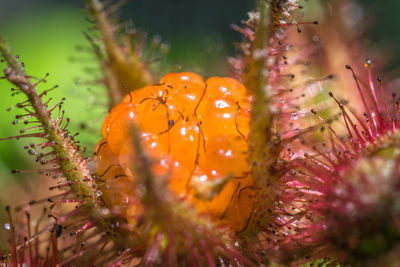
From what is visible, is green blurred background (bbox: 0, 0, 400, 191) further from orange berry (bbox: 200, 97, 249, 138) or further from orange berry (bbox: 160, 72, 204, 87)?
orange berry (bbox: 200, 97, 249, 138)

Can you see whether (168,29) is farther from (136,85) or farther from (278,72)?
(278,72)

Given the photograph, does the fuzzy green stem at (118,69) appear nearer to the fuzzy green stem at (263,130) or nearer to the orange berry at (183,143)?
the orange berry at (183,143)

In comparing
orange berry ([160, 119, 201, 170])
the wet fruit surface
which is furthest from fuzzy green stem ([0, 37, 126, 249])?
orange berry ([160, 119, 201, 170])

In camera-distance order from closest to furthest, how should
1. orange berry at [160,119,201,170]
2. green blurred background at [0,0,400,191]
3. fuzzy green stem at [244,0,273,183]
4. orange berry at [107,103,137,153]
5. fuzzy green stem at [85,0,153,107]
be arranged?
fuzzy green stem at [244,0,273,183] < orange berry at [160,119,201,170] < orange berry at [107,103,137,153] < fuzzy green stem at [85,0,153,107] < green blurred background at [0,0,400,191]

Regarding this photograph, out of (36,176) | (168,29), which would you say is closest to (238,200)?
(36,176)

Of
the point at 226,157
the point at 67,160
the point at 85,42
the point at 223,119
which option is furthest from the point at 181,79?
the point at 85,42

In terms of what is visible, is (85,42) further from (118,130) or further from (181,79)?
(118,130)

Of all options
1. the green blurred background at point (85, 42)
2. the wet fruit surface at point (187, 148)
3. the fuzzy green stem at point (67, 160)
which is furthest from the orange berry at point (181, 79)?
the green blurred background at point (85, 42)
